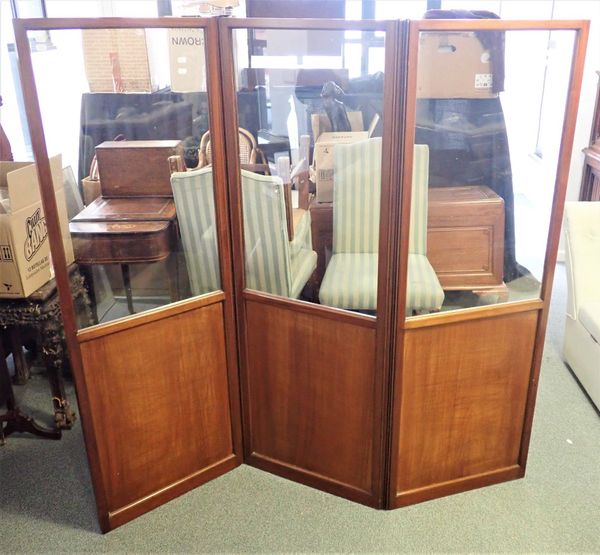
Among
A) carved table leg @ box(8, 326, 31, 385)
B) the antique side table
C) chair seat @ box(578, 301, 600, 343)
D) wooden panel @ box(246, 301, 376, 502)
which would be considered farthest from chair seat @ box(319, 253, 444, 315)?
carved table leg @ box(8, 326, 31, 385)

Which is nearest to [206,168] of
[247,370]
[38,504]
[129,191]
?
[129,191]

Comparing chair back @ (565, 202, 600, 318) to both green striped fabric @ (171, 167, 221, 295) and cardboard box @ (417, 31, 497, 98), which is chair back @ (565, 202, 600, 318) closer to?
cardboard box @ (417, 31, 497, 98)

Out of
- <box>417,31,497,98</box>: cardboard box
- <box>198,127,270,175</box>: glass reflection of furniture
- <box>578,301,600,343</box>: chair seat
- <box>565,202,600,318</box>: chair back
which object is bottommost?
<box>578,301,600,343</box>: chair seat

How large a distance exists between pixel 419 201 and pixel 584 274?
4.53 ft

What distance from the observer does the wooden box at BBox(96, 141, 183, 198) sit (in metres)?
2.27

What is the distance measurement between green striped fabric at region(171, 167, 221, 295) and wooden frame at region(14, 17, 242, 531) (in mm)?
45

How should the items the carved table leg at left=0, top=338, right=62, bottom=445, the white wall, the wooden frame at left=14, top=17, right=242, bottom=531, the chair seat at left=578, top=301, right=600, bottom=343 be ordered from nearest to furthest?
the wooden frame at left=14, top=17, right=242, bottom=531
the carved table leg at left=0, top=338, right=62, bottom=445
the chair seat at left=578, top=301, right=600, bottom=343
the white wall

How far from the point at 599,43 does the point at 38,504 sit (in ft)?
13.1

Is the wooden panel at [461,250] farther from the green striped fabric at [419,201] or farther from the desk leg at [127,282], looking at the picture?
the desk leg at [127,282]

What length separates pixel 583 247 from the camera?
289 centimetres

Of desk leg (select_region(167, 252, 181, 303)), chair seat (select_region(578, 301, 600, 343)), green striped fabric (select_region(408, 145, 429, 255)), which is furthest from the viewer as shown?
chair seat (select_region(578, 301, 600, 343))

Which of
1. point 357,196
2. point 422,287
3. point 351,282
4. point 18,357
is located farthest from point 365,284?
point 18,357

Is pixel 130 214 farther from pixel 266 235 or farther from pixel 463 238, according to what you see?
pixel 463 238


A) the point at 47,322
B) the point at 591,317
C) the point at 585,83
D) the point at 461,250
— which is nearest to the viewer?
the point at 461,250
